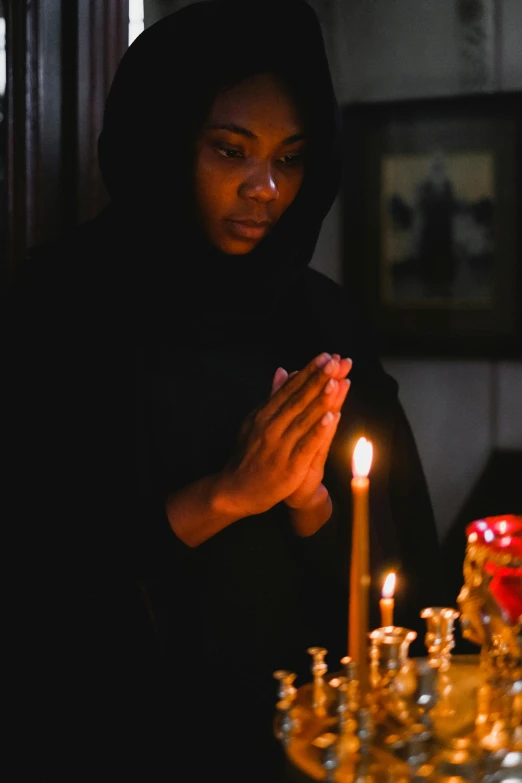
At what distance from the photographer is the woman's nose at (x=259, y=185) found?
135cm

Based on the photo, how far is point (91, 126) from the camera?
1.65m

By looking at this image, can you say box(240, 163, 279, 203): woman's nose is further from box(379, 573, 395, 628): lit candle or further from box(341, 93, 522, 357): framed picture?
box(341, 93, 522, 357): framed picture

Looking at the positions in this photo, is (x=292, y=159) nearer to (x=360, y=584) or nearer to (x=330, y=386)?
(x=330, y=386)

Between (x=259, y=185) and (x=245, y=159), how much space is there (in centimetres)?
5

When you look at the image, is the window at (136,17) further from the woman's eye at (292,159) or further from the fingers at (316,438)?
the fingers at (316,438)

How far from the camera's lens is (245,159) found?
1.37m

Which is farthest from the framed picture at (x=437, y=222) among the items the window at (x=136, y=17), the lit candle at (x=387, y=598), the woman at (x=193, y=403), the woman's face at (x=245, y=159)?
the lit candle at (x=387, y=598)

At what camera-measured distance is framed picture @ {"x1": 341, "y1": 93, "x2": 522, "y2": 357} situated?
2107 millimetres

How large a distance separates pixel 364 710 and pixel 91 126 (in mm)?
1214

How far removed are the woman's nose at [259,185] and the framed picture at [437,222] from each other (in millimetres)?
894

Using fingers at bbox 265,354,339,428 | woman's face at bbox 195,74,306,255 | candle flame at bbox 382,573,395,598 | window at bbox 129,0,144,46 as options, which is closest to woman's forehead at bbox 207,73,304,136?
woman's face at bbox 195,74,306,255

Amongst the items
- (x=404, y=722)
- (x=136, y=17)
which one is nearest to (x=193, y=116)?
(x=136, y=17)

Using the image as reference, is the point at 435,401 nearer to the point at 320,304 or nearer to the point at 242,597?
the point at 320,304

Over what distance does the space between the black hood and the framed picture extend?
29.4 inches
